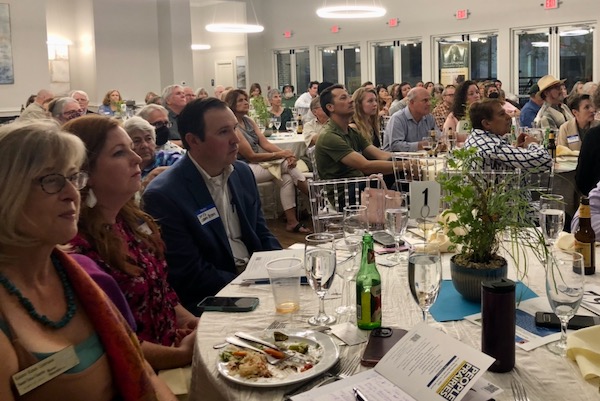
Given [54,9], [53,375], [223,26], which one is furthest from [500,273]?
[54,9]

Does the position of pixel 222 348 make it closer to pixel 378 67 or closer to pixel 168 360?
pixel 168 360

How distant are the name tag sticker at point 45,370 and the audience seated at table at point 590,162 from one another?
370 cm

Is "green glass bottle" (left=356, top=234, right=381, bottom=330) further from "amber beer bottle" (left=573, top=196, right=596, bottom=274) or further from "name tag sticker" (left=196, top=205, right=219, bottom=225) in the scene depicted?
"name tag sticker" (left=196, top=205, right=219, bottom=225)

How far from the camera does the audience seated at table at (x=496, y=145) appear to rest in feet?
13.3

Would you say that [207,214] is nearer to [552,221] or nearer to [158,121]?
[552,221]

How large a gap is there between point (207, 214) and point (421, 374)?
1668 mm

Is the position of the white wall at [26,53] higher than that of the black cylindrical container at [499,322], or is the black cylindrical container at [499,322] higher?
the white wall at [26,53]

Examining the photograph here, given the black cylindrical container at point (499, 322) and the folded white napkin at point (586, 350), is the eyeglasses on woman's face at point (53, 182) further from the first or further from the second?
the folded white napkin at point (586, 350)

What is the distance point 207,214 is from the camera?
111 inches

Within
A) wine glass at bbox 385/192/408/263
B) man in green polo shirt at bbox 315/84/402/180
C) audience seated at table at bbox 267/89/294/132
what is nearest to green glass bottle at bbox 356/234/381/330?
wine glass at bbox 385/192/408/263

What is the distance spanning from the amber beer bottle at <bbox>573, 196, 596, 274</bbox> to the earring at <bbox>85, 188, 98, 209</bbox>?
1.69 meters

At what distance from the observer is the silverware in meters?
1.31

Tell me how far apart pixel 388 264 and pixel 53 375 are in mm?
1278

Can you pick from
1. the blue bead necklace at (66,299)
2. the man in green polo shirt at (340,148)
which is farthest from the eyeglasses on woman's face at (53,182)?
the man in green polo shirt at (340,148)
